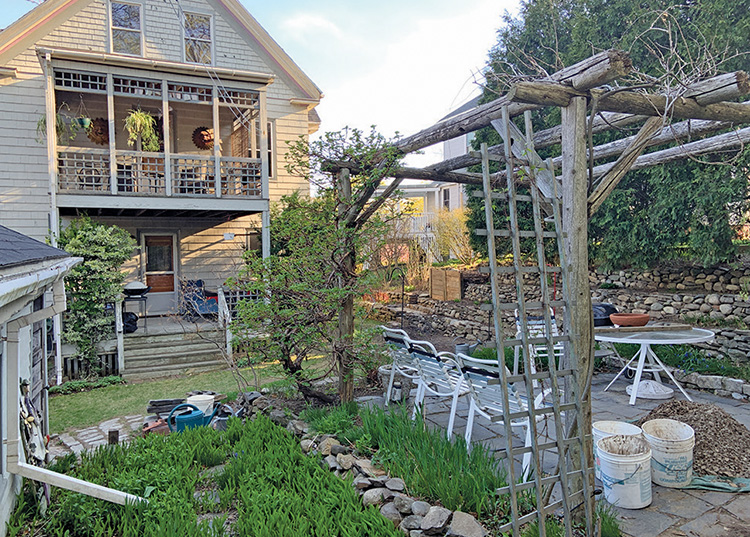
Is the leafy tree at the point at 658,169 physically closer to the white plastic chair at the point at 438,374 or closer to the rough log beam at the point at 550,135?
the rough log beam at the point at 550,135

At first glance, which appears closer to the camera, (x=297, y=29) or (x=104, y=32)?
(x=104, y=32)

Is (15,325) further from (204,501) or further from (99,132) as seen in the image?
(99,132)

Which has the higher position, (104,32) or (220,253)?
(104,32)

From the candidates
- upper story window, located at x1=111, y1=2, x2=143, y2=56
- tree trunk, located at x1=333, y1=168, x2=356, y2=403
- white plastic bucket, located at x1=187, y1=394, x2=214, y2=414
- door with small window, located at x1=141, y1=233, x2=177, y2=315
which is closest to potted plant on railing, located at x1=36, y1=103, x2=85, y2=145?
upper story window, located at x1=111, y1=2, x2=143, y2=56

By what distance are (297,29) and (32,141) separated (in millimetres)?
7061

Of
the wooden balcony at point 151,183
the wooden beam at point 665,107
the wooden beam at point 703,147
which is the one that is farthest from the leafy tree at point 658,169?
the wooden balcony at point 151,183

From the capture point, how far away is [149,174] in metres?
11.0

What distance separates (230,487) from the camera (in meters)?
3.85

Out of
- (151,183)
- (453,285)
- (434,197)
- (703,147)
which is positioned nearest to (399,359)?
(703,147)

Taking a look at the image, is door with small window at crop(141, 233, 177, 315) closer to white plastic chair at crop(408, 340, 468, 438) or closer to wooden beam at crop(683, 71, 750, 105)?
white plastic chair at crop(408, 340, 468, 438)

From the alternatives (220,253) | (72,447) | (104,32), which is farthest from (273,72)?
(72,447)

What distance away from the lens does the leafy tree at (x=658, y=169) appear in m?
7.60

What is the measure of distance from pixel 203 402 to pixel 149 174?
22.6ft

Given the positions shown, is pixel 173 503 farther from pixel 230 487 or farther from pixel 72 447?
pixel 72 447
